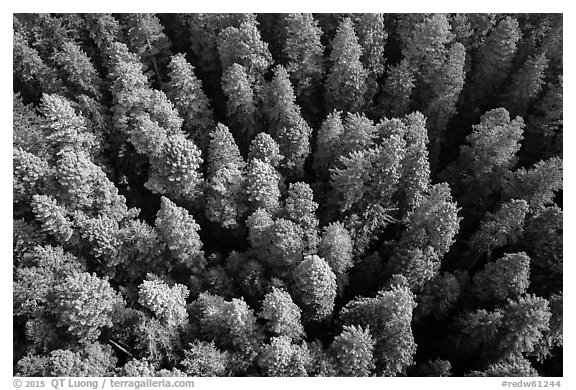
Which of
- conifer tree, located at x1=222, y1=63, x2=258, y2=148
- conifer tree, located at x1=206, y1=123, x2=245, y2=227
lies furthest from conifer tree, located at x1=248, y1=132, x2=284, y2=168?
conifer tree, located at x1=222, y1=63, x2=258, y2=148

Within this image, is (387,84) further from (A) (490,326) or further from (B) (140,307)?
(B) (140,307)

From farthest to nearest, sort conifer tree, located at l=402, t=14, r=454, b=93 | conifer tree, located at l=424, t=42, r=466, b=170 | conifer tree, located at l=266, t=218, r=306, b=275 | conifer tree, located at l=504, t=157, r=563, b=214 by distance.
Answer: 1. conifer tree, located at l=424, t=42, r=466, b=170
2. conifer tree, located at l=402, t=14, r=454, b=93
3. conifer tree, located at l=504, t=157, r=563, b=214
4. conifer tree, located at l=266, t=218, r=306, b=275

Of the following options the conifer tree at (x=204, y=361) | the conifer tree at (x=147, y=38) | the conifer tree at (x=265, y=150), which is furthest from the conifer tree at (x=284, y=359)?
the conifer tree at (x=147, y=38)

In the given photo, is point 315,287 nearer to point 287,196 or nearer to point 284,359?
point 284,359

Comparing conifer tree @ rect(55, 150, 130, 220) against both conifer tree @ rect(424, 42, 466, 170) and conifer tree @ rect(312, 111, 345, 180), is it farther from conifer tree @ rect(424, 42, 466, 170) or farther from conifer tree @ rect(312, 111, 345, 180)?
conifer tree @ rect(424, 42, 466, 170)

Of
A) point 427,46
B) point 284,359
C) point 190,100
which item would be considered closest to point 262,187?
point 190,100
